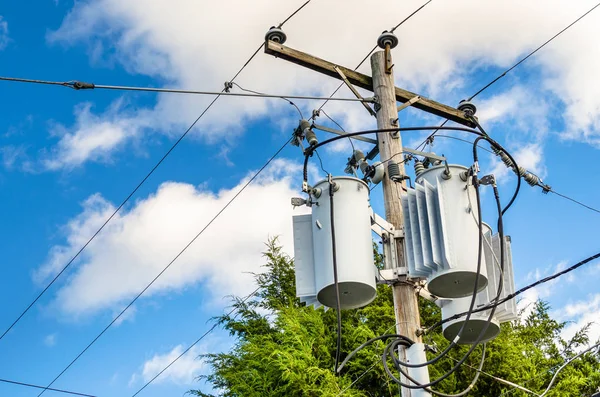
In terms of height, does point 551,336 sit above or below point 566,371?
above

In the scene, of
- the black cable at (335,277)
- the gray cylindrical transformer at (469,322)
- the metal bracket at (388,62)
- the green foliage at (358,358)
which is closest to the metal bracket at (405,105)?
the metal bracket at (388,62)

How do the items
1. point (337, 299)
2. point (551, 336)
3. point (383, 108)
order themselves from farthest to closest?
point (551, 336) → point (383, 108) → point (337, 299)

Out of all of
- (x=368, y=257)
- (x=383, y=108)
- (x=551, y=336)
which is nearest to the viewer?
(x=368, y=257)

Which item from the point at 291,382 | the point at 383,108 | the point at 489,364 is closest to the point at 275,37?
the point at 383,108

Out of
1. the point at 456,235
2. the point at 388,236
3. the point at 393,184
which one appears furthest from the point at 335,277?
the point at 393,184

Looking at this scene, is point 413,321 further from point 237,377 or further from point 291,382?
point 237,377

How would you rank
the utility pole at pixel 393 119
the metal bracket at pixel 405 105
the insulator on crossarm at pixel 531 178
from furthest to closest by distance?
the insulator on crossarm at pixel 531 178 → the metal bracket at pixel 405 105 → the utility pole at pixel 393 119

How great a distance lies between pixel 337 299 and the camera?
17.6 ft

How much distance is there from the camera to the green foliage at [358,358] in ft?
36.6

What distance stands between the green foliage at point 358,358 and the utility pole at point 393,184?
4.91 metres

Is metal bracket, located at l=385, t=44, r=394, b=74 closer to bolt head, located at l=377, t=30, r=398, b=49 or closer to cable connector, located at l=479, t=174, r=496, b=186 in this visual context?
bolt head, located at l=377, t=30, r=398, b=49

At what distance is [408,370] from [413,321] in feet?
1.28

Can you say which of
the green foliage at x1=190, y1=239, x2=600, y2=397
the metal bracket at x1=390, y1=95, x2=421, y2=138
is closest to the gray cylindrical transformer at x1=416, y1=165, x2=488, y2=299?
the metal bracket at x1=390, y1=95, x2=421, y2=138

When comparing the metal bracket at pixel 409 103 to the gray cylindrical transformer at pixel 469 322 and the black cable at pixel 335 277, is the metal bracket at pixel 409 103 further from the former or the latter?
the gray cylindrical transformer at pixel 469 322
